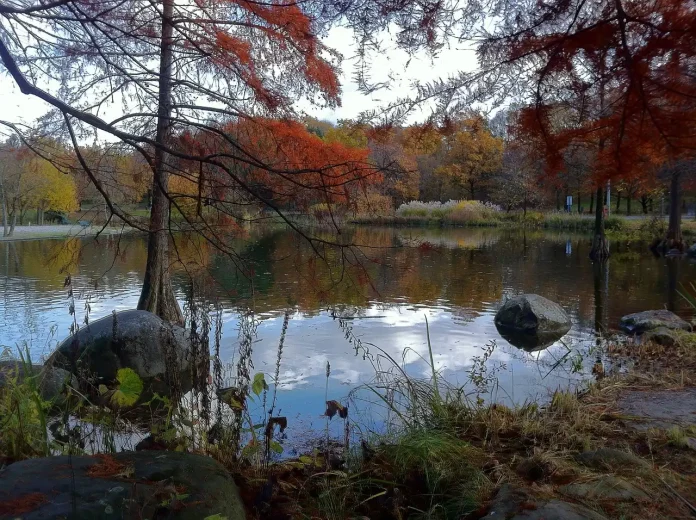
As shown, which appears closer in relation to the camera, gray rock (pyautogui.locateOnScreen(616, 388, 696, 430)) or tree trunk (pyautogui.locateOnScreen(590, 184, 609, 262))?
gray rock (pyautogui.locateOnScreen(616, 388, 696, 430))

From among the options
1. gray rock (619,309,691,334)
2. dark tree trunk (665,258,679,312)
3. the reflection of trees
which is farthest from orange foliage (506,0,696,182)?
dark tree trunk (665,258,679,312)

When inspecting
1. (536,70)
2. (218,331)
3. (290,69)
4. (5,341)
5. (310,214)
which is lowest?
(5,341)

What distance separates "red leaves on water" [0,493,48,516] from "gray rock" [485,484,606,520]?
5.48 feet

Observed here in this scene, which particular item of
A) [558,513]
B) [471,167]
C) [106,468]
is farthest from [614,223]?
[106,468]

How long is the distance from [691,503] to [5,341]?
8.15m

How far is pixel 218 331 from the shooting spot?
10.7 feet

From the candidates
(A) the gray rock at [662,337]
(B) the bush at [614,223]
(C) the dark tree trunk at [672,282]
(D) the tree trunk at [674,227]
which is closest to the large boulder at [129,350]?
(A) the gray rock at [662,337]

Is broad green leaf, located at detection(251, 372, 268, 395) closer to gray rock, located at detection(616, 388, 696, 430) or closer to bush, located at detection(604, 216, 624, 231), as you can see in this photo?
gray rock, located at detection(616, 388, 696, 430)

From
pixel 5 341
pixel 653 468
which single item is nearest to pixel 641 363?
pixel 653 468

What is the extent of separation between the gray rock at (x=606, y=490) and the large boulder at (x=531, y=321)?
571cm

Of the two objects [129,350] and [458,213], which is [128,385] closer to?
[129,350]

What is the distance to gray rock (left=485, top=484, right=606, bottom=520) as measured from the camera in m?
2.24

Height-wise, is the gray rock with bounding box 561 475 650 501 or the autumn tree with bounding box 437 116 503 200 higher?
the autumn tree with bounding box 437 116 503 200

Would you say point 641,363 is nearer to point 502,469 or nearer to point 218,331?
point 502,469
